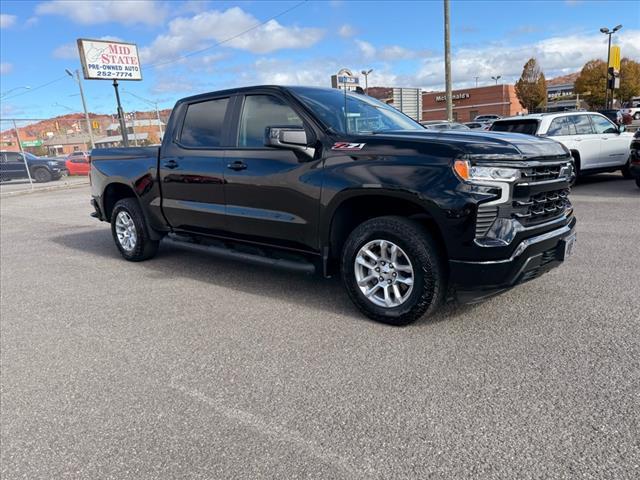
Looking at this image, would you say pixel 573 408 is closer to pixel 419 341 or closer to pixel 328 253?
pixel 419 341

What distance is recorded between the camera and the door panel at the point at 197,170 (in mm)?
4910

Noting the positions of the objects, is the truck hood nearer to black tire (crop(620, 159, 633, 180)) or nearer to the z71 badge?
the z71 badge

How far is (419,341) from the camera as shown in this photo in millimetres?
3529

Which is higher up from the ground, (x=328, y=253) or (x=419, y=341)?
(x=328, y=253)

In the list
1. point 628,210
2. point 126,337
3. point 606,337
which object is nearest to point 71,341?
point 126,337

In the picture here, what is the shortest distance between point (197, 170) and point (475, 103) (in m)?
74.7

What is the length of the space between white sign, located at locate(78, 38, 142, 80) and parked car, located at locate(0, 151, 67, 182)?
15.4 ft

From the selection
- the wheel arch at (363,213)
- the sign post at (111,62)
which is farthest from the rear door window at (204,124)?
the sign post at (111,62)

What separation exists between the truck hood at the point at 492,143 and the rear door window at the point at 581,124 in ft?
24.3

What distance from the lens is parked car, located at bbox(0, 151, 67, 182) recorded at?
21359mm

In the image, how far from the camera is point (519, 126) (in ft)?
33.2

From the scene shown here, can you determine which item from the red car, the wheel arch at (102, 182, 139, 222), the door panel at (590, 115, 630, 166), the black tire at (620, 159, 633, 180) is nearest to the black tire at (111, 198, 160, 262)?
the wheel arch at (102, 182, 139, 222)

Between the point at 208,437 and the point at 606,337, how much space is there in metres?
2.75

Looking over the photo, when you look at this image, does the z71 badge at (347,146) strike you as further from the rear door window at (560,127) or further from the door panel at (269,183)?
the rear door window at (560,127)
